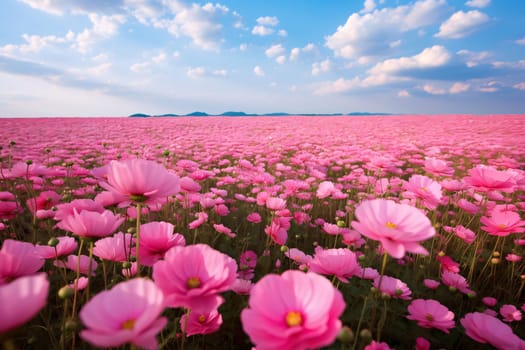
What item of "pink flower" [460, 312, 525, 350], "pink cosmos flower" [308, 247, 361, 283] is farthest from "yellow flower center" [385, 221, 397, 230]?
"pink flower" [460, 312, 525, 350]

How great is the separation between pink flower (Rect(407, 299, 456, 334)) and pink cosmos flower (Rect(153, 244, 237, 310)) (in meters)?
0.95

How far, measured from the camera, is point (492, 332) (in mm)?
1050

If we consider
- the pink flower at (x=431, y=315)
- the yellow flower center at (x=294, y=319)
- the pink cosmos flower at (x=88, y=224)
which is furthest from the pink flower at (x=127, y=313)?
the pink flower at (x=431, y=315)

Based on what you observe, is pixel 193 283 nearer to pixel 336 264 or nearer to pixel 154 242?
pixel 154 242

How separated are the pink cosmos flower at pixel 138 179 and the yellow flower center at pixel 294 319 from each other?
0.49m

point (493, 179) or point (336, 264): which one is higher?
point (493, 179)

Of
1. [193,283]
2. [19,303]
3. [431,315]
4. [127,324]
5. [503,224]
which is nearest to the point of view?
[19,303]

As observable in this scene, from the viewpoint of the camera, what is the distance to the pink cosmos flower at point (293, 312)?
50 cm

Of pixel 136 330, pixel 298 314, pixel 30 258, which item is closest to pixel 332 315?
pixel 298 314

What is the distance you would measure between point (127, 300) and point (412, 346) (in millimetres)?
1405

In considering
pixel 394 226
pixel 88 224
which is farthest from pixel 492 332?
pixel 88 224

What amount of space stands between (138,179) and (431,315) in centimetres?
133

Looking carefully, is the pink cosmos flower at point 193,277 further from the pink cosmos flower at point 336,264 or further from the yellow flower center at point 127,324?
the pink cosmos flower at point 336,264

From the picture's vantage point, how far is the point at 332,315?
0.52 metres
